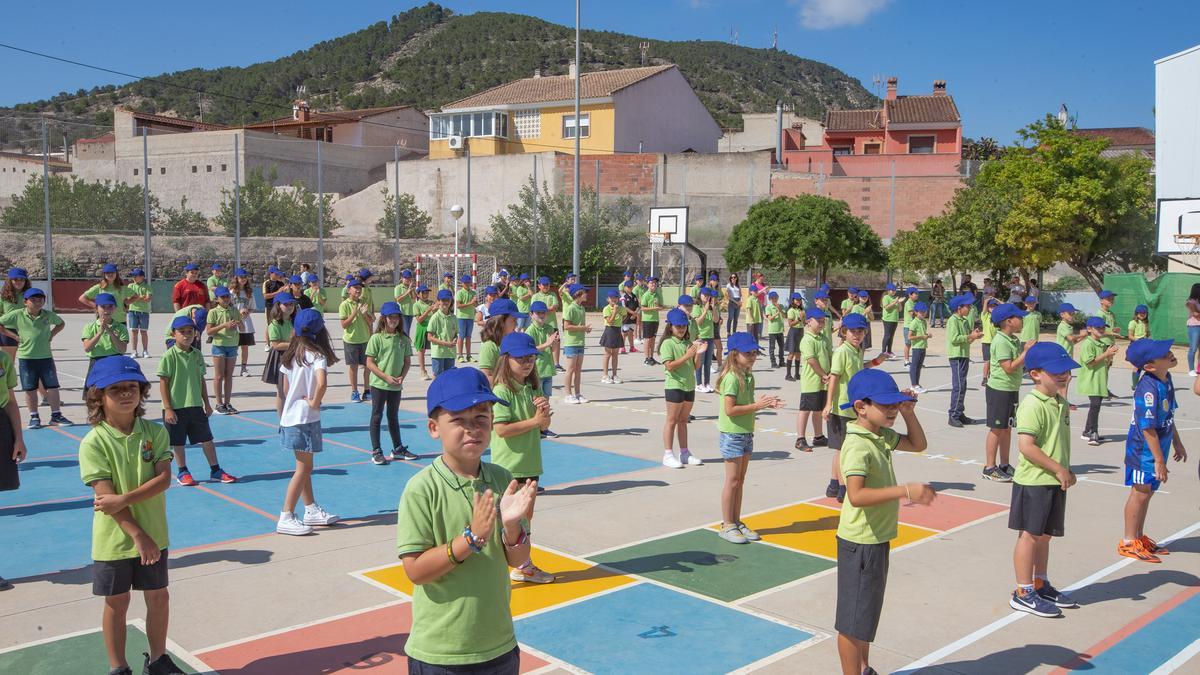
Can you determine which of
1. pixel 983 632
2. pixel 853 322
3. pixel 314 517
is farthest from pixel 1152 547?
pixel 314 517

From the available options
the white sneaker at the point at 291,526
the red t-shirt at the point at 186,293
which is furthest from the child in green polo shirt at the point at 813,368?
the red t-shirt at the point at 186,293

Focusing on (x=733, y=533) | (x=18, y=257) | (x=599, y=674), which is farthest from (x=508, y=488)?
(x=18, y=257)

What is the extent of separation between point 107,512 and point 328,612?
1879 millimetres

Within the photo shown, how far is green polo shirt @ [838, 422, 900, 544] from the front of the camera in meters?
5.07

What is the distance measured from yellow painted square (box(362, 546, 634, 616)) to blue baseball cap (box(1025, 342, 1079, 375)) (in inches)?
129

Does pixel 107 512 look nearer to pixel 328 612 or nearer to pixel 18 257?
pixel 328 612

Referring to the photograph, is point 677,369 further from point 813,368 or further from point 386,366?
point 386,366

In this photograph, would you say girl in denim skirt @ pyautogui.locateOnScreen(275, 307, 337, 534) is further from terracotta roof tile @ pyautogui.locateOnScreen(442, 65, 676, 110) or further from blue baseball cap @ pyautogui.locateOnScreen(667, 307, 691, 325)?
terracotta roof tile @ pyautogui.locateOnScreen(442, 65, 676, 110)

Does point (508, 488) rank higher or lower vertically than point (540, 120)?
lower

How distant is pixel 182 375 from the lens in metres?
9.27

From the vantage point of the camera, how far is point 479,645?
3.36 meters

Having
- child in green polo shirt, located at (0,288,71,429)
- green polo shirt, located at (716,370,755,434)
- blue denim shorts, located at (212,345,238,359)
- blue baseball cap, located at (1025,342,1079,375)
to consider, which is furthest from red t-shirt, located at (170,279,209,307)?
blue baseball cap, located at (1025,342,1079,375)

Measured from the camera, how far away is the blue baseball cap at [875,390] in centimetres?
509

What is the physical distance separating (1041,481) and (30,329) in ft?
37.7
